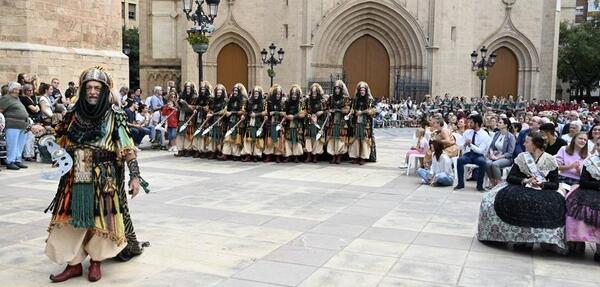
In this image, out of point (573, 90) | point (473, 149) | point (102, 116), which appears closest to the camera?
point (102, 116)

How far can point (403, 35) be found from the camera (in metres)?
30.6

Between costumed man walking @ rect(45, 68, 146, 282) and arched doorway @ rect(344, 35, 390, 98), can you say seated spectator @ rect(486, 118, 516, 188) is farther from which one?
arched doorway @ rect(344, 35, 390, 98)

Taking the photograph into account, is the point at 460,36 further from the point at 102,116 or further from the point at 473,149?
the point at 102,116

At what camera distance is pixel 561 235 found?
6.16m

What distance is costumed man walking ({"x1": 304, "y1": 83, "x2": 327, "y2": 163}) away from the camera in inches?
539

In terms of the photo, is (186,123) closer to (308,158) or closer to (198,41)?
(198,41)

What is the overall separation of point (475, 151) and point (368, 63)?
21.8 metres

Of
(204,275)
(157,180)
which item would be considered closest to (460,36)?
(157,180)

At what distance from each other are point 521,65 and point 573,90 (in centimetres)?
2576

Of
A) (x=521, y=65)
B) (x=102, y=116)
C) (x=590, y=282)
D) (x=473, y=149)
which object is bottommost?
(x=590, y=282)

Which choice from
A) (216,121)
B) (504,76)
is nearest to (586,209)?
(216,121)

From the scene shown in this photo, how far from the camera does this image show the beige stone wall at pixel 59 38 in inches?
645

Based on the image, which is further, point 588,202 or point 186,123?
point 186,123

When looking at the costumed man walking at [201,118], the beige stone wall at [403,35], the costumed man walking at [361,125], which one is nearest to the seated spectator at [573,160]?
the costumed man walking at [361,125]
